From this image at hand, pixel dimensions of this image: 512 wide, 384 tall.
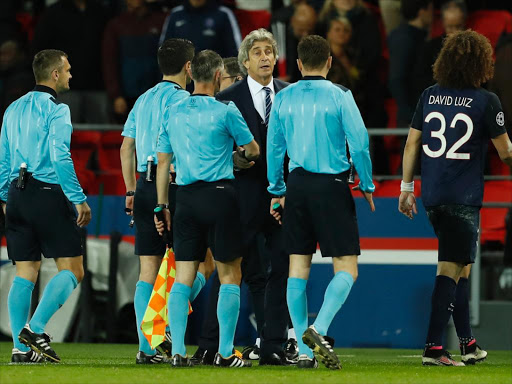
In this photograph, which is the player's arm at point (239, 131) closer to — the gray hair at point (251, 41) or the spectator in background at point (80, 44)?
the gray hair at point (251, 41)

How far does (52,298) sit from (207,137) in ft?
5.31

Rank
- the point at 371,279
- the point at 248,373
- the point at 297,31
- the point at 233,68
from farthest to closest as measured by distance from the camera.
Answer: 1. the point at 297,31
2. the point at 371,279
3. the point at 233,68
4. the point at 248,373

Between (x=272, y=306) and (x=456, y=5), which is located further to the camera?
(x=456, y=5)

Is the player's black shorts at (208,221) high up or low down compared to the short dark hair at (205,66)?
down

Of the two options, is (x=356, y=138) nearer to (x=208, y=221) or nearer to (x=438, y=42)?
(x=208, y=221)

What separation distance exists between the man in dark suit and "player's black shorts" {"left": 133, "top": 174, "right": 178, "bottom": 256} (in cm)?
57

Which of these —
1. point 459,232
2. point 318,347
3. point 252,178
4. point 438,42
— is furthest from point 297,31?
point 318,347

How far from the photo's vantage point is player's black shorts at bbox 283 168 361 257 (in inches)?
305

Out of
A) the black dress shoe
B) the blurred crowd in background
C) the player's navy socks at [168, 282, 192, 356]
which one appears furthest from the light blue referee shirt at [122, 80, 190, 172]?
the blurred crowd in background

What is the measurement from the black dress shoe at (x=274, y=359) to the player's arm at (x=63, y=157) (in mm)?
1578

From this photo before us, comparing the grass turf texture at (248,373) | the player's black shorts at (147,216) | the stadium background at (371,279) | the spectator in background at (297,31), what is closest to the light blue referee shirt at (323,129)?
the player's black shorts at (147,216)

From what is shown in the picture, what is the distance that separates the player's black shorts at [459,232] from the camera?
26.8ft

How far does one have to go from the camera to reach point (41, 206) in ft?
27.5

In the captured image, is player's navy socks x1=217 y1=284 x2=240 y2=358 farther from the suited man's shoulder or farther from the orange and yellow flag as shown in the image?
the suited man's shoulder
